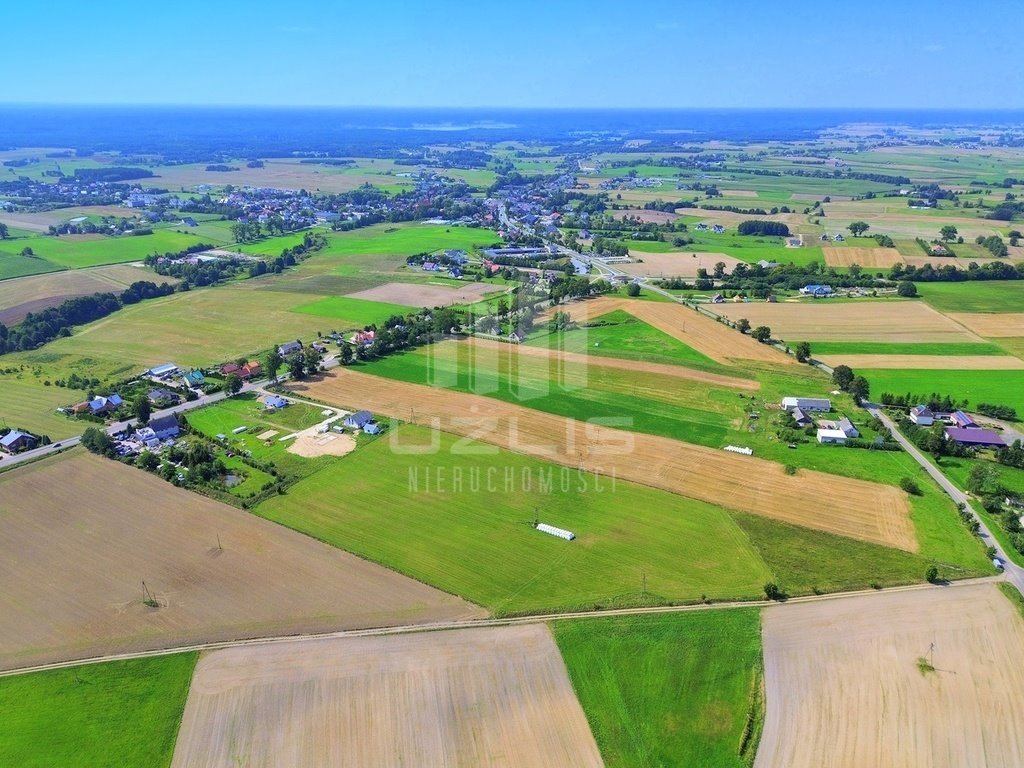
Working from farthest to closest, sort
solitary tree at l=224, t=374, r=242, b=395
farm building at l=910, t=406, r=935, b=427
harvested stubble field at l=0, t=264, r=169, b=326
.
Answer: harvested stubble field at l=0, t=264, r=169, b=326, solitary tree at l=224, t=374, r=242, b=395, farm building at l=910, t=406, r=935, b=427

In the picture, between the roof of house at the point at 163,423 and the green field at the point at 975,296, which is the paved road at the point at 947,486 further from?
the roof of house at the point at 163,423

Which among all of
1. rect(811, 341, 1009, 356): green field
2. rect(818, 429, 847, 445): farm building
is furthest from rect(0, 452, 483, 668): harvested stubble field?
rect(811, 341, 1009, 356): green field

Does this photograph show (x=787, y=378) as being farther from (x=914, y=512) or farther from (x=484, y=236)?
(x=484, y=236)

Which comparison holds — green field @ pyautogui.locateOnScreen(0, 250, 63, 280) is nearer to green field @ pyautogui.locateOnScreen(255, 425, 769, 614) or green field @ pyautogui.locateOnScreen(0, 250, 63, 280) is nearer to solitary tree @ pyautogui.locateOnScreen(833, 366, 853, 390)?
green field @ pyautogui.locateOnScreen(255, 425, 769, 614)

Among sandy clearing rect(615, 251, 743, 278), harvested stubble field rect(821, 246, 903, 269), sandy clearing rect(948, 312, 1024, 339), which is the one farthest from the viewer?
harvested stubble field rect(821, 246, 903, 269)

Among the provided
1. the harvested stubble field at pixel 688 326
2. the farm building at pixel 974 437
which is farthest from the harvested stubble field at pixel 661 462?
the harvested stubble field at pixel 688 326

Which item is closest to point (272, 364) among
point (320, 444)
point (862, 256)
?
point (320, 444)

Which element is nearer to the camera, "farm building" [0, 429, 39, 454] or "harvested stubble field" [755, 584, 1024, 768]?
"harvested stubble field" [755, 584, 1024, 768]

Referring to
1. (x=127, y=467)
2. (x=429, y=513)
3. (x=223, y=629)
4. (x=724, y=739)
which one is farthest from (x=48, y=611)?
(x=724, y=739)
